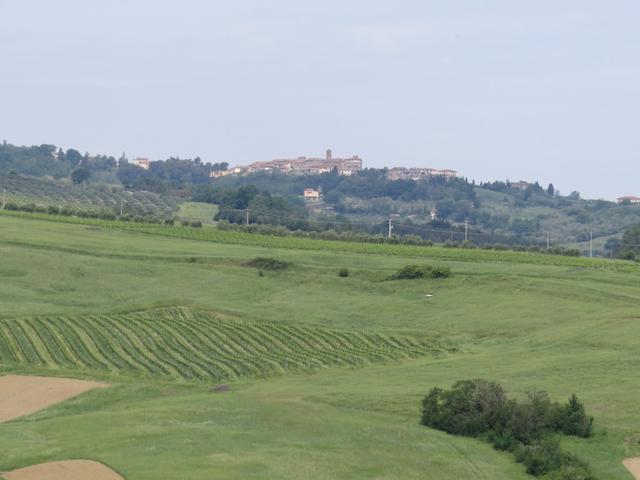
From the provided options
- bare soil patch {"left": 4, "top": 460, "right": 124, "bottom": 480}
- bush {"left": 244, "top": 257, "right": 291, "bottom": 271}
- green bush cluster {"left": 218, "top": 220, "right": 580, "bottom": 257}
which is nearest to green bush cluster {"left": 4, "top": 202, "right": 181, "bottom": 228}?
green bush cluster {"left": 218, "top": 220, "right": 580, "bottom": 257}

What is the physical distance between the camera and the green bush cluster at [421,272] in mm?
99938

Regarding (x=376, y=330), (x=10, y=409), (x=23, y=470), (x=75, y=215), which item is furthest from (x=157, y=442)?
(x=75, y=215)

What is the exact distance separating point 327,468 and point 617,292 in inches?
2143

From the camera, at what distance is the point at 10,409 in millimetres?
54406

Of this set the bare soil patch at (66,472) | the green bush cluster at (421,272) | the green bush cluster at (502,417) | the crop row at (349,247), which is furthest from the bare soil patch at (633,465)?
the crop row at (349,247)

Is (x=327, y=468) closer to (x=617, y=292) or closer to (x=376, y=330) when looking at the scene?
(x=376, y=330)

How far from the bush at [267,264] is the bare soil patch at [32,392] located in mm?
46312

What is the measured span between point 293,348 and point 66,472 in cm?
3282

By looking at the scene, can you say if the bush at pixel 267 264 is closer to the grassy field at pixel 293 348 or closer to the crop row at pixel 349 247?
the grassy field at pixel 293 348

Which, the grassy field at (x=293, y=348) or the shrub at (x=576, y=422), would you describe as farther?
the shrub at (x=576, y=422)

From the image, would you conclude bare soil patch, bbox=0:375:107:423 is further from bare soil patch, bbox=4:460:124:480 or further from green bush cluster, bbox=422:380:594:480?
green bush cluster, bbox=422:380:594:480

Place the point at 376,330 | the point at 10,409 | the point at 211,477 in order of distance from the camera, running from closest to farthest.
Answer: the point at 211,477 → the point at 10,409 → the point at 376,330

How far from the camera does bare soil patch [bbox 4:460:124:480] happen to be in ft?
128

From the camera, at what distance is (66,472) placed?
39688mm
